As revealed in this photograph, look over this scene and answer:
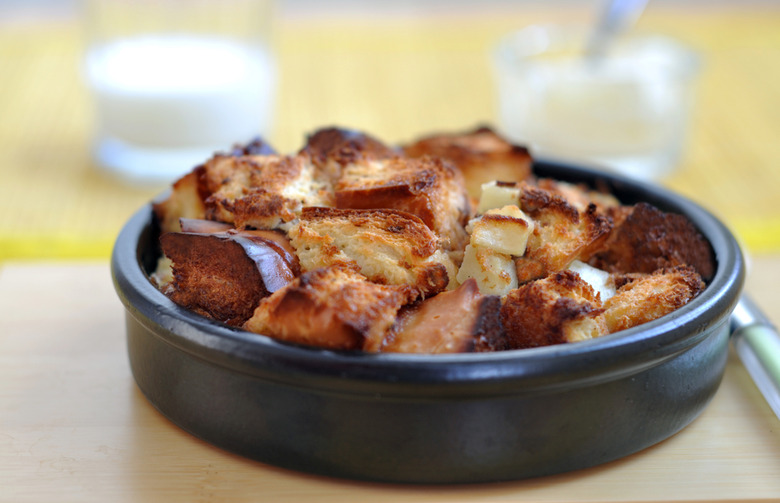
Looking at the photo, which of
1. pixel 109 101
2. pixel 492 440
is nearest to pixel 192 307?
pixel 492 440

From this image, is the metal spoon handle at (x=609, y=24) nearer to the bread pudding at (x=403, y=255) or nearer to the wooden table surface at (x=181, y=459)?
the bread pudding at (x=403, y=255)

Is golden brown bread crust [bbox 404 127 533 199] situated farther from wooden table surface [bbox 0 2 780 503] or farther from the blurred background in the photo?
the blurred background

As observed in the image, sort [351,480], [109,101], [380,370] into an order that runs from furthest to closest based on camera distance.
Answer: [109,101]
[351,480]
[380,370]

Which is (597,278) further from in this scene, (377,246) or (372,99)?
(372,99)

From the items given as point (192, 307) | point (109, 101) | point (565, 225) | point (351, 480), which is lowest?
point (109, 101)

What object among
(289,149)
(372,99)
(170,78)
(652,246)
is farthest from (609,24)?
(652,246)

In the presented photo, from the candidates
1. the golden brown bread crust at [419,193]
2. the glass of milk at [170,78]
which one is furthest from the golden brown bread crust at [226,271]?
the glass of milk at [170,78]

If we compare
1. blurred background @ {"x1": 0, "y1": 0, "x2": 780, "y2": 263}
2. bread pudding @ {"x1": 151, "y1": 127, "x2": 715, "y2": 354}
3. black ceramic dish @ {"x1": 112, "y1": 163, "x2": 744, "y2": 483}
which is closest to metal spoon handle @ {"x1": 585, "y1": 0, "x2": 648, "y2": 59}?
blurred background @ {"x1": 0, "y1": 0, "x2": 780, "y2": 263}

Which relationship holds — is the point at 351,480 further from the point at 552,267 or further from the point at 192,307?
the point at 552,267
